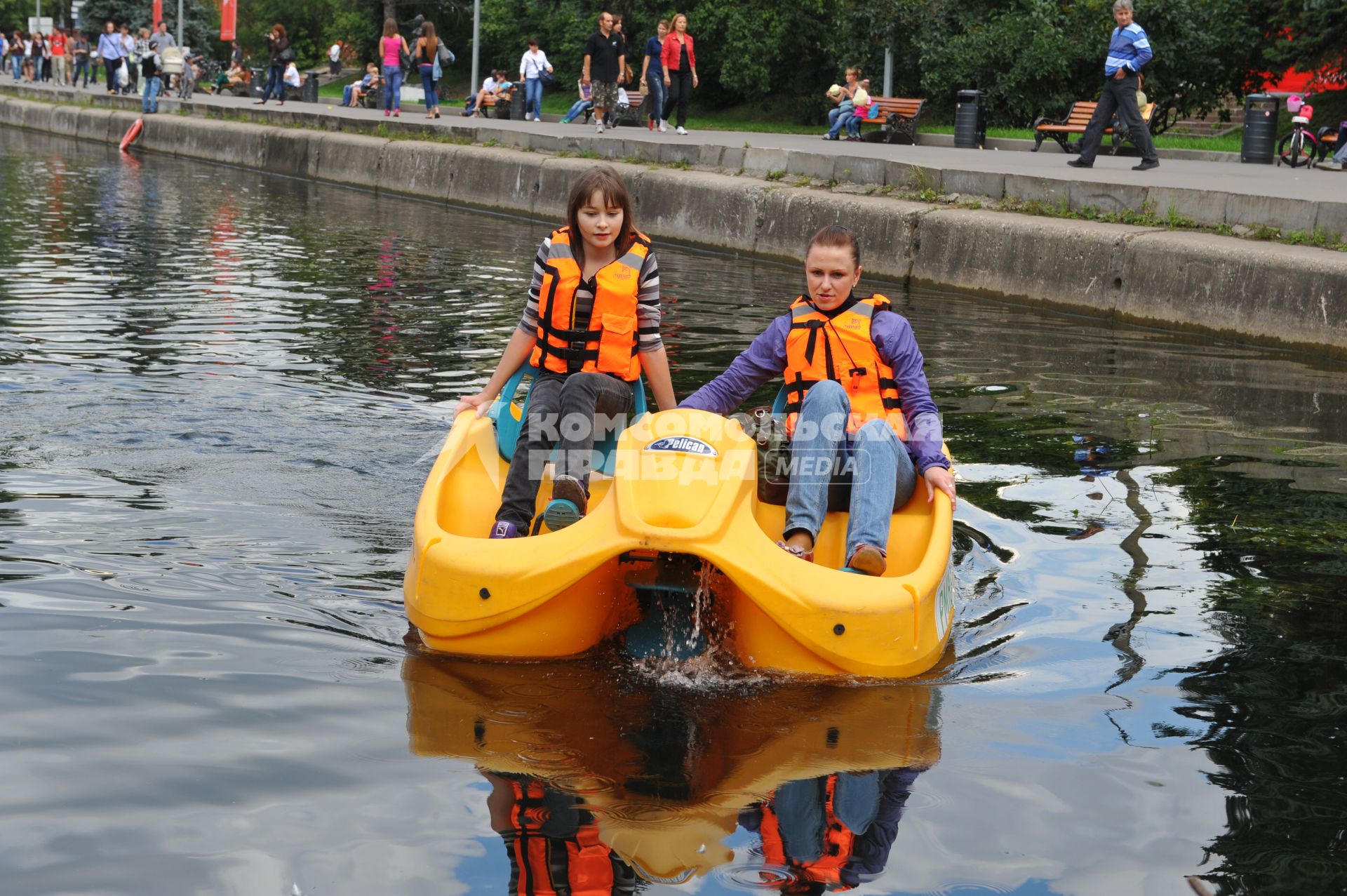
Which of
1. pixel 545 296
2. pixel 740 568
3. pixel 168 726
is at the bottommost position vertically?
pixel 168 726

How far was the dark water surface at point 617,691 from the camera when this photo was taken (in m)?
3.11

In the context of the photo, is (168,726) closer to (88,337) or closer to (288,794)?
(288,794)

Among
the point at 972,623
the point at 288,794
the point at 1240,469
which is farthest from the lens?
the point at 1240,469

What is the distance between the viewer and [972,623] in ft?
15.3

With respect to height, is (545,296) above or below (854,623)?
Answer: above

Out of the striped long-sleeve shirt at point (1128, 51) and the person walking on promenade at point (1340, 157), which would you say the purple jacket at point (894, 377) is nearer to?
the striped long-sleeve shirt at point (1128, 51)

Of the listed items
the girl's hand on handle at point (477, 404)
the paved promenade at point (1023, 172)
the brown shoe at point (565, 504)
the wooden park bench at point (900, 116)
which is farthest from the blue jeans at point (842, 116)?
the brown shoe at point (565, 504)

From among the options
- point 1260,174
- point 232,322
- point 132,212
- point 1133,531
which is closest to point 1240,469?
point 1133,531

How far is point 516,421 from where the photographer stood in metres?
Answer: 4.95

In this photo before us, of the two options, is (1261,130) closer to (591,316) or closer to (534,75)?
(534,75)

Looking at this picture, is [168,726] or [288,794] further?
[168,726]

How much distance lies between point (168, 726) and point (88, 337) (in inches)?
230

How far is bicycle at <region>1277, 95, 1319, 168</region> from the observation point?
16.5 m

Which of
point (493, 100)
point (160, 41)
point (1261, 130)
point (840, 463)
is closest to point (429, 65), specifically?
point (493, 100)
